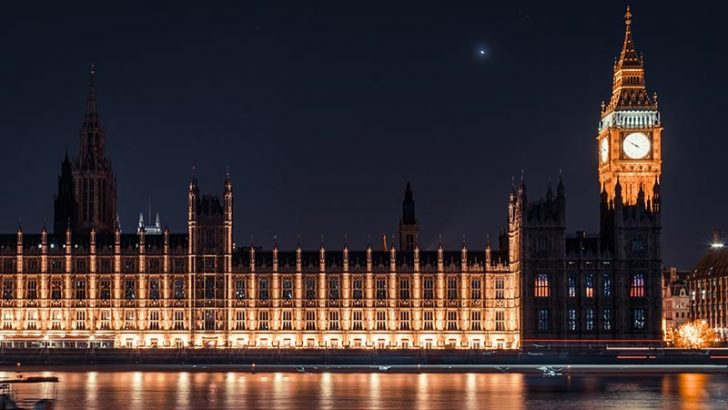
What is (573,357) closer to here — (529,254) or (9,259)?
(529,254)

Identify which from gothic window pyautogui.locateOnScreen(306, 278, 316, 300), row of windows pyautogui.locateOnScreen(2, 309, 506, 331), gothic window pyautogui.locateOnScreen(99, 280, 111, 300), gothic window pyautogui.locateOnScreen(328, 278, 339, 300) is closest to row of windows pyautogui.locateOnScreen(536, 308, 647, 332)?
row of windows pyautogui.locateOnScreen(2, 309, 506, 331)

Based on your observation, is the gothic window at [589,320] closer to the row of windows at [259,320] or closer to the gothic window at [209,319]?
the row of windows at [259,320]

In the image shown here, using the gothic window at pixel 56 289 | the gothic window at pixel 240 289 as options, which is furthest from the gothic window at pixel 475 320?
the gothic window at pixel 56 289

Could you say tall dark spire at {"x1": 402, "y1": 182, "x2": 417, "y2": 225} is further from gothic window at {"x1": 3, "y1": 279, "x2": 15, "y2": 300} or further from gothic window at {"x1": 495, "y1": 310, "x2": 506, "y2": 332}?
gothic window at {"x1": 3, "y1": 279, "x2": 15, "y2": 300}

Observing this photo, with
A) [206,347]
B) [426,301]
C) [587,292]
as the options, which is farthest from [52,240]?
[587,292]

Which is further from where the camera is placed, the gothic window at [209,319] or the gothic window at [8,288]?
the gothic window at [8,288]

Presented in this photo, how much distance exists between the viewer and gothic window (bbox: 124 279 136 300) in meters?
180

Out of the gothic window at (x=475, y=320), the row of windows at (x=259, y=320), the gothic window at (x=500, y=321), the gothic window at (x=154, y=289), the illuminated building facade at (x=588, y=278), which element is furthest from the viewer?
the gothic window at (x=154, y=289)

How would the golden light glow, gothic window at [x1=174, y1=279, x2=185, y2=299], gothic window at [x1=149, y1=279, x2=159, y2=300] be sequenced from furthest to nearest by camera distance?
the golden light glow
gothic window at [x1=174, y1=279, x2=185, y2=299]
gothic window at [x1=149, y1=279, x2=159, y2=300]

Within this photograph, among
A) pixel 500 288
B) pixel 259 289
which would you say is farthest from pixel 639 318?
pixel 259 289

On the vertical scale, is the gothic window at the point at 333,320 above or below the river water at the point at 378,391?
above

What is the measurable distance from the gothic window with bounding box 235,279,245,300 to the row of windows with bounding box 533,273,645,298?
102 feet

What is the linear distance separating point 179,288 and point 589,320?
1712 inches

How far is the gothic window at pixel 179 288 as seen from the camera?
179625 mm
